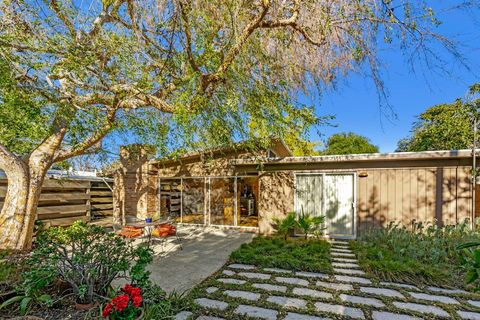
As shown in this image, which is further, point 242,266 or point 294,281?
point 242,266

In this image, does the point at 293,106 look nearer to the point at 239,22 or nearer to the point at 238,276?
the point at 239,22

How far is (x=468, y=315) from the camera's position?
3.28 metres

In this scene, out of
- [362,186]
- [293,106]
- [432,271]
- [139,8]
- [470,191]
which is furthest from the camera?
[362,186]

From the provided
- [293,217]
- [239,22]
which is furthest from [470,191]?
[239,22]

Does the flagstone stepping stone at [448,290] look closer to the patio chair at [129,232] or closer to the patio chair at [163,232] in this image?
the patio chair at [163,232]

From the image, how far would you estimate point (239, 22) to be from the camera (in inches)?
163

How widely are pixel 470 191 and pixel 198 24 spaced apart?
7.36 metres

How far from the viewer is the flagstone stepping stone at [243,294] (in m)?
3.73

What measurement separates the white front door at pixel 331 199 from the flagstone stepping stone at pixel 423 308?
395cm

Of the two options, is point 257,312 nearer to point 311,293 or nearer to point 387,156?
point 311,293

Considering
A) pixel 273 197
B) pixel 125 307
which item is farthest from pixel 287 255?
pixel 125 307

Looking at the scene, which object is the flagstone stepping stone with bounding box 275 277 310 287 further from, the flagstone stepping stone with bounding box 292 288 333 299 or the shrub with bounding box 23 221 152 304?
the shrub with bounding box 23 221 152 304

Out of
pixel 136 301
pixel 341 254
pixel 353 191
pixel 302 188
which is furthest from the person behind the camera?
pixel 302 188

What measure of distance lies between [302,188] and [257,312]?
5.12 m
